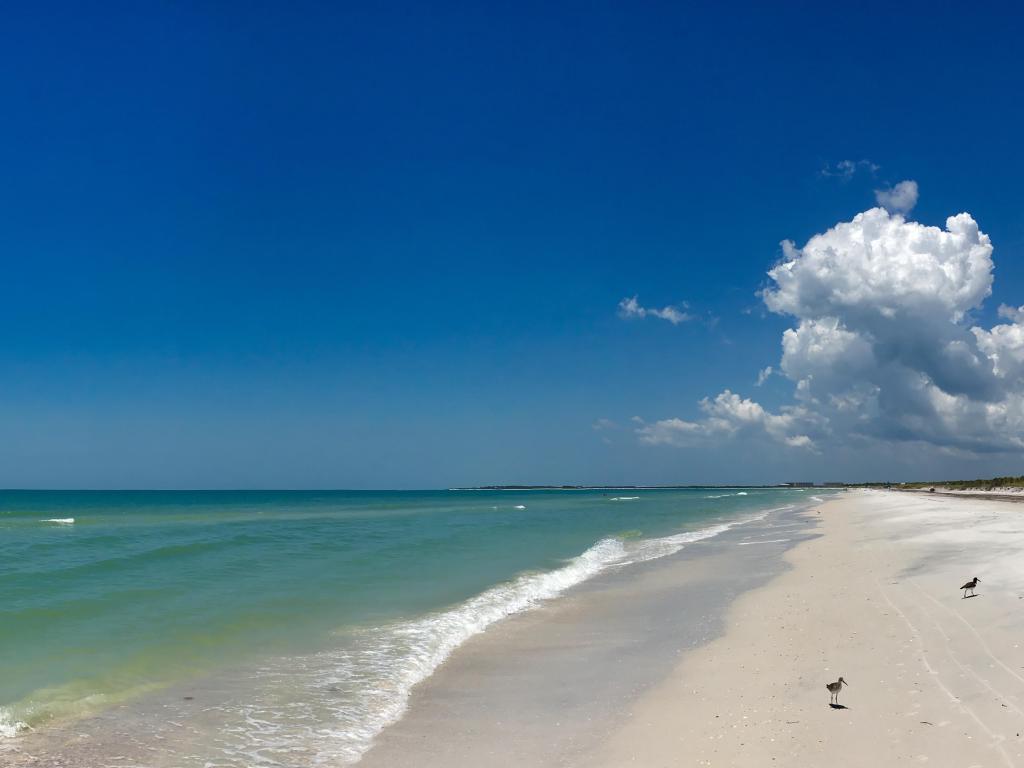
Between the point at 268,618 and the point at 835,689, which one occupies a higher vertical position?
the point at 835,689

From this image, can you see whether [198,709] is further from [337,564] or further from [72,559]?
[72,559]

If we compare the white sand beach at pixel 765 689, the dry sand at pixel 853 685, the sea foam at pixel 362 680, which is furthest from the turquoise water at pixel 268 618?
the dry sand at pixel 853 685

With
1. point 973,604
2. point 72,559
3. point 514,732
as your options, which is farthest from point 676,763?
point 72,559

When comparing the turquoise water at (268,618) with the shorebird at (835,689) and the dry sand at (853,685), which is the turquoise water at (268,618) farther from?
the shorebird at (835,689)

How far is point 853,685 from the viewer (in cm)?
823

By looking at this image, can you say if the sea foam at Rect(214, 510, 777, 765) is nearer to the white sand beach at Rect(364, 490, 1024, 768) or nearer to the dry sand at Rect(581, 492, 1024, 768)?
the white sand beach at Rect(364, 490, 1024, 768)

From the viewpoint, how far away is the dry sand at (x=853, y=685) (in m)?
6.51

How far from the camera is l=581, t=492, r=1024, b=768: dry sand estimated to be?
21.4 feet

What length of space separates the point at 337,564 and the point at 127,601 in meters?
8.15

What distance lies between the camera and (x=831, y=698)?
7844 millimetres

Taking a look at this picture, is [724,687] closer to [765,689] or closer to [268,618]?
[765,689]

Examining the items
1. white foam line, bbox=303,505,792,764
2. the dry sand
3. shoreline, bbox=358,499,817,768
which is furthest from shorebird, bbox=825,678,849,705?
white foam line, bbox=303,505,792,764

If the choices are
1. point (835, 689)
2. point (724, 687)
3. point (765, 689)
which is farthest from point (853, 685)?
point (724, 687)

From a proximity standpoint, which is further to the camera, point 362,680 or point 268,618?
point 268,618
